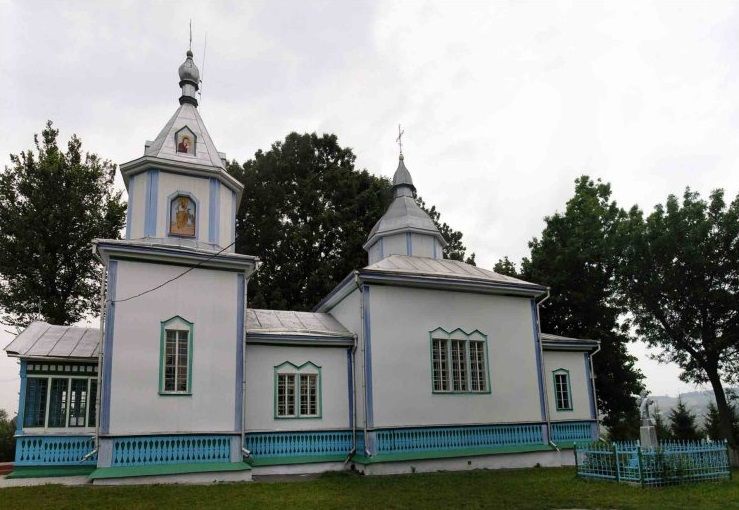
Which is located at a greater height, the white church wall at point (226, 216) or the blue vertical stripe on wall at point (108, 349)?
the white church wall at point (226, 216)

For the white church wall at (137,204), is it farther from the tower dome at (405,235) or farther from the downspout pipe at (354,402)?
the tower dome at (405,235)

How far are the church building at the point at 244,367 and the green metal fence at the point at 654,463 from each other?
11.4 ft

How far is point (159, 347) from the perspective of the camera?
12500mm

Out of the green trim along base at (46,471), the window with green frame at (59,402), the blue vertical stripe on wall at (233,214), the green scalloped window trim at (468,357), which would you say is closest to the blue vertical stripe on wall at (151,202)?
the blue vertical stripe on wall at (233,214)

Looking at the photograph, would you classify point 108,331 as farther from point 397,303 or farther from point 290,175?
point 290,175

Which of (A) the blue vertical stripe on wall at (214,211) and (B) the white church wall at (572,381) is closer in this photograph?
(A) the blue vertical stripe on wall at (214,211)

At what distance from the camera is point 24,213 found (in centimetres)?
2217

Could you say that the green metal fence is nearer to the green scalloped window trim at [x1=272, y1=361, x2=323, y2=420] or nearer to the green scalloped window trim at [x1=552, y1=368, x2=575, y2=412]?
the green scalloped window trim at [x1=552, y1=368, x2=575, y2=412]

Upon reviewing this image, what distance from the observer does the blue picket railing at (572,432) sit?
16.5 metres

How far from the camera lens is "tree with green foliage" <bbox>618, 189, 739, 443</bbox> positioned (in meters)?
18.8

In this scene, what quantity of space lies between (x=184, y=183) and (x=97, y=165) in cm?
1251

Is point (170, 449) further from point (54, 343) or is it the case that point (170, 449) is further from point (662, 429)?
point (662, 429)

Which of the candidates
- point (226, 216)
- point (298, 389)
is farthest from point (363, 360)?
point (226, 216)

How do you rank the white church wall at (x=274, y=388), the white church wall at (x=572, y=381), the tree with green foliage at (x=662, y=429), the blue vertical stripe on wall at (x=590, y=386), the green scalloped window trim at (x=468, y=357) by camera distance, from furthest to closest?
the tree with green foliage at (x=662, y=429), the blue vertical stripe on wall at (x=590, y=386), the white church wall at (x=572, y=381), the green scalloped window trim at (x=468, y=357), the white church wall at (x=274, y=388)
